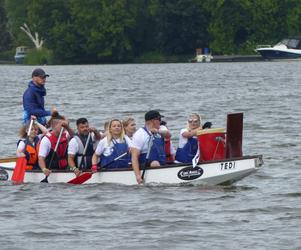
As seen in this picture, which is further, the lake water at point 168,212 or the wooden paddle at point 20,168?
the wooden paddle at point 20,168

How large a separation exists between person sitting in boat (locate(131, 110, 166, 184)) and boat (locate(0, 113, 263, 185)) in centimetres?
18

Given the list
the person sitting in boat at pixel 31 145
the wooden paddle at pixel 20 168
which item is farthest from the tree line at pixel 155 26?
the wooden paddle at pixel 20 168

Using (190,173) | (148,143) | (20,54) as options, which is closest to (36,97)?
(148,143)

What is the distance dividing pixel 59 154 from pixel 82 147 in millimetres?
488

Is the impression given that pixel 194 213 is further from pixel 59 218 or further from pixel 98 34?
pixel 98 34

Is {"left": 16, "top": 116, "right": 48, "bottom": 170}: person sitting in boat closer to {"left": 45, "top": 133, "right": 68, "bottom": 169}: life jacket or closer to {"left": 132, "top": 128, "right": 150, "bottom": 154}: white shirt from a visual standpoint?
{"left": 45, "top": 133, "right": 68, "bottom": 169}: life jacket

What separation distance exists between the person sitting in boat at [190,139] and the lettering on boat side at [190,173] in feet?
1.13

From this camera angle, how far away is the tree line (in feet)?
328

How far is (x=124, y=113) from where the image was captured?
41000 millimetres

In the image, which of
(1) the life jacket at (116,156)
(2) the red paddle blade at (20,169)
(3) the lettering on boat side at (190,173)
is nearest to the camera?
(3) the lettering on boat side at (190,173)

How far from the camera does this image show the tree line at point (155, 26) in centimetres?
10012

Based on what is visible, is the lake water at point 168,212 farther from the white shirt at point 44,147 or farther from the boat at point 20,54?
the boat at point 20,54

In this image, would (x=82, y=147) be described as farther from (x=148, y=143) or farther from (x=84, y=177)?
(x=148, y=143)

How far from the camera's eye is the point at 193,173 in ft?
63.0
